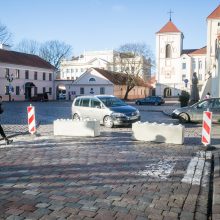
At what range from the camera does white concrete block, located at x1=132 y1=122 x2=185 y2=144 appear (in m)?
11.5

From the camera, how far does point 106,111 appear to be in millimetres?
17406

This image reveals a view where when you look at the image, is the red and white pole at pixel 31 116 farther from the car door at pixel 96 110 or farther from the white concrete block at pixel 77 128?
the car door at pixel 96 110

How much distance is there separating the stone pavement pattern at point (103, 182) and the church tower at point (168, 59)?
7038 cm

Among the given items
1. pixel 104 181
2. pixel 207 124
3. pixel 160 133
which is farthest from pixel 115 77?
pixel 104 181

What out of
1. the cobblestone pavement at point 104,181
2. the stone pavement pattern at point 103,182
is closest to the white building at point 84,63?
the cobblestone pavement at point 104,181

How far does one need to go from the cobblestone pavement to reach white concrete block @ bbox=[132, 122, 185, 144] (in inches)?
20.1

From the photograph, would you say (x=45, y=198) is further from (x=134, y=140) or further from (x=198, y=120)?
(x=198, y=120)

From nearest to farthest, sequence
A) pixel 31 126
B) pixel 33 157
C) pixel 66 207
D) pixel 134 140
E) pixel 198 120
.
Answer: pixel 66 207
pixel 33 157
pixel 134 140
pixel 31 126
pixel 198 120

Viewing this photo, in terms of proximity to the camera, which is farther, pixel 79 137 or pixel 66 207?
pixel 79 137

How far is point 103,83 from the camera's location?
68625 millimetres

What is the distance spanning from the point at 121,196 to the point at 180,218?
1.25 m

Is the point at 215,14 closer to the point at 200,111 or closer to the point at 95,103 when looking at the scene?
the point at 200,111

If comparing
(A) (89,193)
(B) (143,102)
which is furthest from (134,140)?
(B) (143,102)

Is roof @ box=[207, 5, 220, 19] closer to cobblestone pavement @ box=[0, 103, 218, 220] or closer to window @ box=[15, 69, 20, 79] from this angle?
window @ box=[15, 69, 20, 79]
